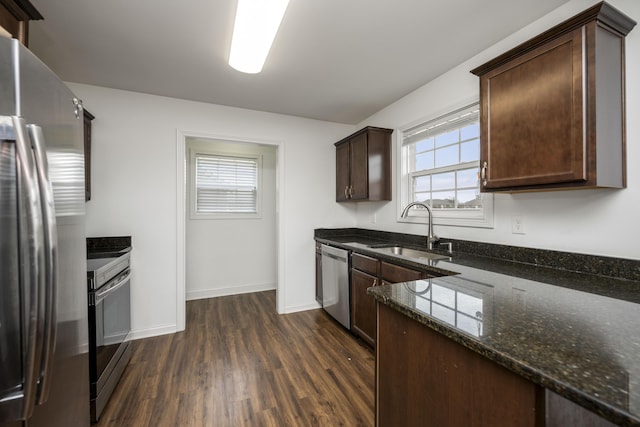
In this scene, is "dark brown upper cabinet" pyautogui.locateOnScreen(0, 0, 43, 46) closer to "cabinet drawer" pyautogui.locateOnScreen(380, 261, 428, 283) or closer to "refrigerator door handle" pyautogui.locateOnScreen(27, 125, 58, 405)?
"refrigerator door handle" pyautogui.locateOnScreen(27, 125, 58, 405)

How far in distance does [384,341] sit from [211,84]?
8.72ft

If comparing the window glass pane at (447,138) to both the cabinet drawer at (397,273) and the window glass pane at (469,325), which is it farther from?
the window glass pane at (469,325)

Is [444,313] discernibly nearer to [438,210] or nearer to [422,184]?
[438,210]

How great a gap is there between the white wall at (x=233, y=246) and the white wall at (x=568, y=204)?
2434 mm

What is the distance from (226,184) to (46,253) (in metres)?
3.38

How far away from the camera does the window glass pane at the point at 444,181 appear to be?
2.48 meters

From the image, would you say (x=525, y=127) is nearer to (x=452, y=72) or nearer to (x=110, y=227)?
(x=452, y=72)

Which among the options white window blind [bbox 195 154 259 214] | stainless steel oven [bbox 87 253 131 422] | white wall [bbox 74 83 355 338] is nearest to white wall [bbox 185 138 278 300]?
white window blind [bbox 195 154 259 214]

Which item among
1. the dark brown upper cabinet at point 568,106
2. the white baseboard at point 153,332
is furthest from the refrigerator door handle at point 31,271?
the white baseboard at point 153,332

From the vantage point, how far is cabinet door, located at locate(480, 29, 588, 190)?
1.32 m

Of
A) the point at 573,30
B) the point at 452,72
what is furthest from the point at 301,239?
the point at 573,30

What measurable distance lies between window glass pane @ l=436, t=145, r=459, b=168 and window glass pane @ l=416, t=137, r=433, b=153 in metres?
0.12

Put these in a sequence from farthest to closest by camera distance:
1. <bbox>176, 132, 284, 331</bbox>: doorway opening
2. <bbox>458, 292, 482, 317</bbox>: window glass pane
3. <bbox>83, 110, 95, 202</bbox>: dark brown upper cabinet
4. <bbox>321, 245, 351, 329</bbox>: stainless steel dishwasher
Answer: <bbox>176, 132, 284, 331</bbox>: doorway opening → <bbox>321, 245, 351, 329</bbox>: stainless steel dishwasher → <bbox>83, 110, 95, 202</bbox>: dark brown upper cabinet → <bbox>458, 292, 482, 317</bbox>: window glass pane

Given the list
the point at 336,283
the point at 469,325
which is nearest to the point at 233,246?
the point at 336,283
